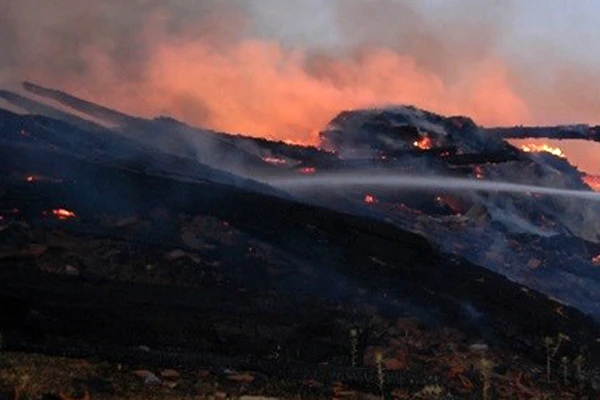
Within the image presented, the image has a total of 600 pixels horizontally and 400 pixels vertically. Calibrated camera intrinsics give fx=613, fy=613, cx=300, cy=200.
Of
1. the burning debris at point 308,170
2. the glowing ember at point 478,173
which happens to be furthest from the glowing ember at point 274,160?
the glowing ember at point 478,173

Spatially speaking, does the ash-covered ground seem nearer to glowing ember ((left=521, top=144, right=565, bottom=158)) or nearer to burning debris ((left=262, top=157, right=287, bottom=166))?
burning debris ((left=262, top=157, right=287, bottom=166))

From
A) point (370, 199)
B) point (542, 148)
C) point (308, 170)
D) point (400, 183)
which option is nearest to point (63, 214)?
point (370, 199)

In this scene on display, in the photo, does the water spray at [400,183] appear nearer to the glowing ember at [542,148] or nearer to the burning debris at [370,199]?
the burning debris at [370,199]

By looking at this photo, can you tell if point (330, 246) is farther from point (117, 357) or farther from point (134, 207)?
point (117, 357)

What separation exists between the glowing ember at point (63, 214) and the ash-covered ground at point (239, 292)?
4 cm

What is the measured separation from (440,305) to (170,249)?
3.91 m

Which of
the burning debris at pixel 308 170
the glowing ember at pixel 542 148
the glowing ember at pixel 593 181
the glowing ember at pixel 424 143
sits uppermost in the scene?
the glowing ember at pixel 542 148

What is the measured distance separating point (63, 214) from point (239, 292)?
291cm

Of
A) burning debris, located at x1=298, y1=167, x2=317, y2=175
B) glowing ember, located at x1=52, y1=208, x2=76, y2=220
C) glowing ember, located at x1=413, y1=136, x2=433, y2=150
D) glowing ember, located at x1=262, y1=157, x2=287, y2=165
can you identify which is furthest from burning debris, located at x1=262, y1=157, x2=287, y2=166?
glowing ember, located at x1=52, y1=208, x2=76, y2=220

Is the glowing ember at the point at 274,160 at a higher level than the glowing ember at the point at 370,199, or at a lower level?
higher

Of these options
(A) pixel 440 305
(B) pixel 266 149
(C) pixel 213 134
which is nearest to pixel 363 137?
(B) pixel 266 149

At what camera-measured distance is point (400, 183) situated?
56.1 feet

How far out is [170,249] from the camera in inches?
337

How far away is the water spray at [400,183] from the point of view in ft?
51.2
